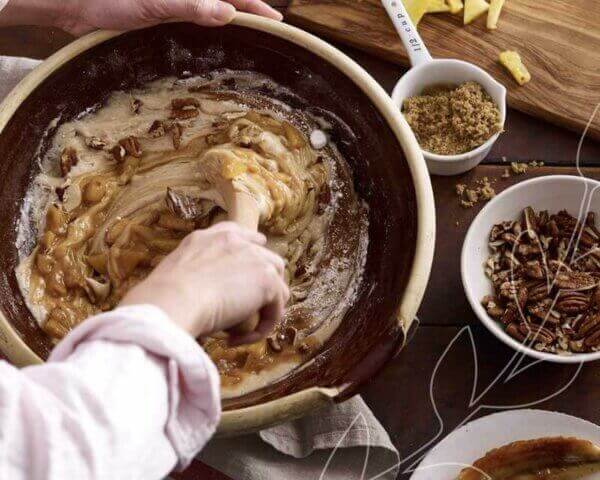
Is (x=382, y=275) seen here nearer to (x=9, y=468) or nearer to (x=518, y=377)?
(x=518, y=377)

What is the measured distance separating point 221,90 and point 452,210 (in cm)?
40

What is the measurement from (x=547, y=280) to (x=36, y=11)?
2.73 feet

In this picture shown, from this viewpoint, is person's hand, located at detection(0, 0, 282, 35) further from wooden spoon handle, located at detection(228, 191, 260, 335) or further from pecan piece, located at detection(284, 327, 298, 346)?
pecan piece, located at detection(284, 327, 298, 346)

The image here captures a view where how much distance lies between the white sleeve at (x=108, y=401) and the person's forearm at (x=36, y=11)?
2.14 feet

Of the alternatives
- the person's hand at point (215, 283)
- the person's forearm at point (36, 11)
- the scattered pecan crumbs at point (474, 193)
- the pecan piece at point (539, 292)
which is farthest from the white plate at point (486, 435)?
the person's forearm at point (36, 11)

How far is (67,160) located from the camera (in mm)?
1201

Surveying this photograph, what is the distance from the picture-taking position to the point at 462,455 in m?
1.19

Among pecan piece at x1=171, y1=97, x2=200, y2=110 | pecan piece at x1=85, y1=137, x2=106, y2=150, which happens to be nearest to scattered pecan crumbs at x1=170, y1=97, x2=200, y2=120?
pecan piece at x1=171, y1=97, x2=200, y2=110

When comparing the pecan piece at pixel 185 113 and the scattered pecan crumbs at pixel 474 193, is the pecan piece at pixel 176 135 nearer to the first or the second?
the pecan piece at pixel 185 113

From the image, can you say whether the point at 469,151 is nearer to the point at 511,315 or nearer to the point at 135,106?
the point at 511,315

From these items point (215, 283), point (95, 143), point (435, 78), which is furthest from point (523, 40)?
point (215, 283)

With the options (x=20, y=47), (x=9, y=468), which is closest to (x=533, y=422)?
(x=9, y=468)

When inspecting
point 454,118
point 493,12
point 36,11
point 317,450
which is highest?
point 36,11

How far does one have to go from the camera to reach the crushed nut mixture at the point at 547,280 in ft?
3.94
